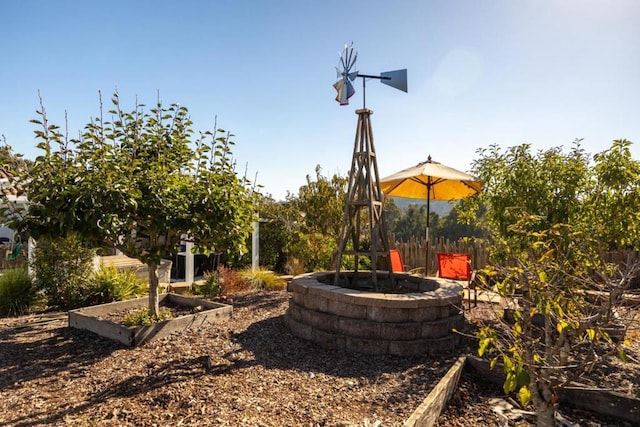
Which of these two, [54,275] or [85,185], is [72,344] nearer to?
[85,185]

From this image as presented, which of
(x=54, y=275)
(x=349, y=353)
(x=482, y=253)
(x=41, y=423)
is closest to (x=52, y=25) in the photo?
(x=54, y=275)

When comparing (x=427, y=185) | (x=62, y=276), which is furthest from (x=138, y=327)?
(x=427, y=185)

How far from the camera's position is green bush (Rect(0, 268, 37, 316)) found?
19.6 ft

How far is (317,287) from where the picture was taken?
15.7ft

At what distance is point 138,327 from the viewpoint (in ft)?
14.3

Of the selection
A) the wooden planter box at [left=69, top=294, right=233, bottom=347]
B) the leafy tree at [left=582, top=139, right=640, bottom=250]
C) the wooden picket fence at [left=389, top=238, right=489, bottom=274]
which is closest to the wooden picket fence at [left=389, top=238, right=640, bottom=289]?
the wooden picket fence at [left=389, top=238, right=489, bottom=274]

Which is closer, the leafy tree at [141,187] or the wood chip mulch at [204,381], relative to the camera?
the wood chip mulch at [204,381]

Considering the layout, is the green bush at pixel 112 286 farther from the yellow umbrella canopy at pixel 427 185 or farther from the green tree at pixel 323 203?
the yellow umbrella canopy at pixel 427 185

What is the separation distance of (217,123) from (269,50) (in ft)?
9.41

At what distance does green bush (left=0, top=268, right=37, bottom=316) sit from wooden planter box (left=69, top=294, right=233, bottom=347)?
1.73 meters

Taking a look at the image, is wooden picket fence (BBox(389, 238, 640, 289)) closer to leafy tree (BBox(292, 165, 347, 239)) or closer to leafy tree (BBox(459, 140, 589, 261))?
leafy tree (BBox(292, 165, 347, 239))

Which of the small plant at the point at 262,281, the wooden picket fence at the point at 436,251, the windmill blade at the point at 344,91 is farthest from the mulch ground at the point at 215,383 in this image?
the wooden picket fence at the point at 436,251

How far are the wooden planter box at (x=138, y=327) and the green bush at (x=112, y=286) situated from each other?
0.77 metres

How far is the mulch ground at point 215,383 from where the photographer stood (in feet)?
9.06
